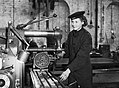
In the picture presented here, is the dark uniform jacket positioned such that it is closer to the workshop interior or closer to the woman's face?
the woman's face

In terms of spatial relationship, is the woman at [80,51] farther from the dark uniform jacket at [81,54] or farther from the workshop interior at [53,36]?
the workshop interior at [53,36]

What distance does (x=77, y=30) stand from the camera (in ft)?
7.04

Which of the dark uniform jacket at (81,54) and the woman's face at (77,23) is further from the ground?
the woman's face at (77,23)

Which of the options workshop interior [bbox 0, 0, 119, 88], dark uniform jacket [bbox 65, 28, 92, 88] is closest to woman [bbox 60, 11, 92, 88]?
dark uniform jacket [bbox 65, 28, 92, 88]

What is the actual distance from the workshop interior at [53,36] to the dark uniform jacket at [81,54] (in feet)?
1.68

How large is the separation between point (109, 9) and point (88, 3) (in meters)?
1.11

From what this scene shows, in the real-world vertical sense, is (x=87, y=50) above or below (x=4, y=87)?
above

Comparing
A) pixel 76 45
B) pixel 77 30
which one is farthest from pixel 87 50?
pixel 77 30

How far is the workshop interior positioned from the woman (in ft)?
1.67

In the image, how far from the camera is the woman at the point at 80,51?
199cm

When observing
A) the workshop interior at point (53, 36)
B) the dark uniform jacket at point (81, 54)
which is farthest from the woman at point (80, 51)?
the workshop interior at point (53, 36)

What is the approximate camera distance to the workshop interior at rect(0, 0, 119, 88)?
84.1 inches

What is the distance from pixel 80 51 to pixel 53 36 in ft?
3.87

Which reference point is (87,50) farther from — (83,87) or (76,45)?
(83,87)
